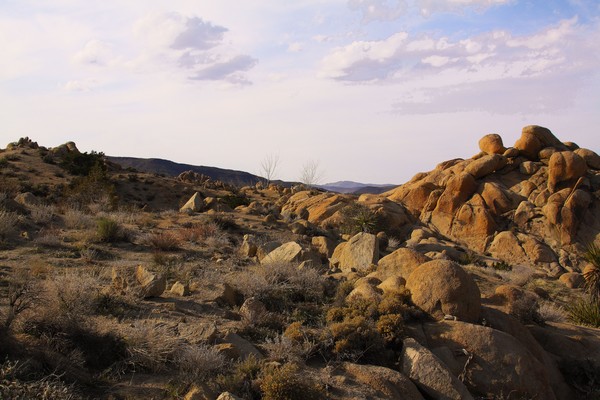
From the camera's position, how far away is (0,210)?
16031 mm

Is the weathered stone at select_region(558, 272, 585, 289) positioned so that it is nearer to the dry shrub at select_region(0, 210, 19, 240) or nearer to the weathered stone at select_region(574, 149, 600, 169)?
the weathered stone at select_region(574, 149, 600, 169)

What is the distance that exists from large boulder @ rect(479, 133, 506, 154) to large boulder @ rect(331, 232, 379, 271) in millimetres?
19390

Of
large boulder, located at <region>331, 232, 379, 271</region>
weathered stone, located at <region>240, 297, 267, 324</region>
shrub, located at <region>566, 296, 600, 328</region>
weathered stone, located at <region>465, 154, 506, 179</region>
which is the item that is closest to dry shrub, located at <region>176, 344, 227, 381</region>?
weathered stone, located at <region>240, 297, 267, 324</region>

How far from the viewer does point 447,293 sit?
8.74 m

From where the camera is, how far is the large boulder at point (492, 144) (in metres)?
30.8

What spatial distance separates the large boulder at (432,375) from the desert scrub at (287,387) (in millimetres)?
1666

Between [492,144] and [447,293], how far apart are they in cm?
2460

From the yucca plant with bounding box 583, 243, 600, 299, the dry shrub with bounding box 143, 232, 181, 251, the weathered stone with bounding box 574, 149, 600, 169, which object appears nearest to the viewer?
the dry shrub with bounding box 143, 232, 181, 251

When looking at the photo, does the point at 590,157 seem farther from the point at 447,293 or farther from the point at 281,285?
the point at 281,285

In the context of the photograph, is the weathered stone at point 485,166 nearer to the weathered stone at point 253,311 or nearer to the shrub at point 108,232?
the shrub at point 108,232

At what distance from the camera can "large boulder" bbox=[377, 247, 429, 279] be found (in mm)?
10672

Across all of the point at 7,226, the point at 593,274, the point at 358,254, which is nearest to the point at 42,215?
the point at 7,226

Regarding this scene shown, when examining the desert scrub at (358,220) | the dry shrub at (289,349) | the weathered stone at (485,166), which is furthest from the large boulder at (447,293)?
the weathered stone at (485,166)

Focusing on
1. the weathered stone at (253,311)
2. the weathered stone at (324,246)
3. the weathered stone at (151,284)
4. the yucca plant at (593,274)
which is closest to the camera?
the weathered stone at (253,311)
